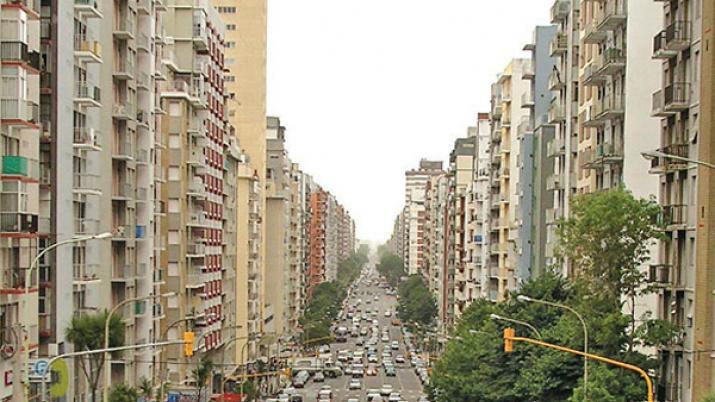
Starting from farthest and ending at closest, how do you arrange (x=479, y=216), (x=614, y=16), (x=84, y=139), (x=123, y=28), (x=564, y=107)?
(x=479, y=216), (x=564, y=107), (x=123, y=28), (x=614, y=16), (x=84, y=139)

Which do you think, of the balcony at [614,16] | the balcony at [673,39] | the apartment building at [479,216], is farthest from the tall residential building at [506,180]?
the balcony at [673,39]

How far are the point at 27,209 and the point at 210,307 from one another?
163ft

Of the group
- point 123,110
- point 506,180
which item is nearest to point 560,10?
point 506,180

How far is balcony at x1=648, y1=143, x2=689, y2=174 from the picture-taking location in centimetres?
4612

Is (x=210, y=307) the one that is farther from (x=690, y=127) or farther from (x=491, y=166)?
(x=690, y=127)

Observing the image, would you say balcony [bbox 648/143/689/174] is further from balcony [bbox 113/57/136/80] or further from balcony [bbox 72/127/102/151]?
balcony [bbox 113/57/136/80]

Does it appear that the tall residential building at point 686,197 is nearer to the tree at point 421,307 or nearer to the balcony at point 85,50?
the balcony at point 85,50

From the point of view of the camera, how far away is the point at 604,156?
6091 cm

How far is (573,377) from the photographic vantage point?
173ft

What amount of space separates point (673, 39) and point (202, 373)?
4565cm

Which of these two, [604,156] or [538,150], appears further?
[538,150]

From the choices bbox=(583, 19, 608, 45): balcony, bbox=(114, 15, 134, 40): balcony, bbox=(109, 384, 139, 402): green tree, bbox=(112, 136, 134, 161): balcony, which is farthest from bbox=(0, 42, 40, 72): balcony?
bbox=(583, 19, 608, 45): balcony

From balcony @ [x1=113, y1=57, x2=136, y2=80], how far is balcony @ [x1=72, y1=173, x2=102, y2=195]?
22.6ft

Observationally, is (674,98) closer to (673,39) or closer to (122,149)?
(673,39)
